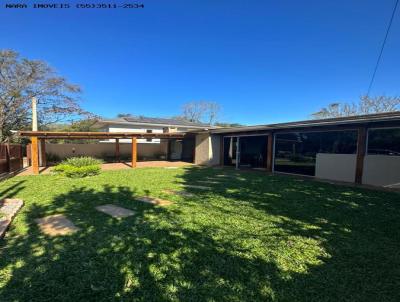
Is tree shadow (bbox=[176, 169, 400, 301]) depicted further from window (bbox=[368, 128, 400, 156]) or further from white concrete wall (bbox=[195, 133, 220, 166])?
white concrete wall (bbox=[195, 133, 220, 166])

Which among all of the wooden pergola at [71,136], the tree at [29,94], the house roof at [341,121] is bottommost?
the wooden pergola at [71,136]

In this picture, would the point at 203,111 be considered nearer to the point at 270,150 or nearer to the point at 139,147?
the point at 139,147

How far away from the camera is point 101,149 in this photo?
20.6 meters

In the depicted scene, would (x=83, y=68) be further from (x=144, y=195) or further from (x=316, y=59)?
(x=316, y=59)

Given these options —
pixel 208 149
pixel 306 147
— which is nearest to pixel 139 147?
pixel 208 149

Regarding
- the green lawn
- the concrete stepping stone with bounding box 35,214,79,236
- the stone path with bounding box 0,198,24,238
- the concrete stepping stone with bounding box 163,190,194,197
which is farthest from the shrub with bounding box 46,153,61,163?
the concrete stepping stone with bounding box 35,214,79,236

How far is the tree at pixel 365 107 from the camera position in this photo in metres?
24.8

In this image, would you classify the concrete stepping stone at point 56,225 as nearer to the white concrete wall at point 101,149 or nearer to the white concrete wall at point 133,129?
the white concrete wall at point 101,149

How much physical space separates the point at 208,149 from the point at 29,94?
730 inches

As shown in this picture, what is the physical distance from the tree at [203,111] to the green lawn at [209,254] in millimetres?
43979

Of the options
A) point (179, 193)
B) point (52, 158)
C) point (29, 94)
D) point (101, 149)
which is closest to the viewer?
point (179, 193)

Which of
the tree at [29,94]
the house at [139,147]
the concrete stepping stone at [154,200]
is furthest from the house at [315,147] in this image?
the concrete stepping stone at [154,200]

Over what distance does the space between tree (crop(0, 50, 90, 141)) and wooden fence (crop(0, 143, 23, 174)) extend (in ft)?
37.7

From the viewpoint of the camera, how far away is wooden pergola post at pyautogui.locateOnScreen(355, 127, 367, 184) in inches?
358
